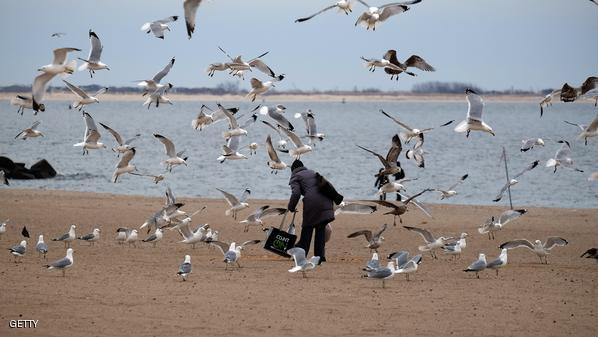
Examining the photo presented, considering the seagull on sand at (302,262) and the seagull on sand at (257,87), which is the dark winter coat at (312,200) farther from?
the seagull on sand at (257,87)

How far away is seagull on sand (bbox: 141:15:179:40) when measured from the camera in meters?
15.2

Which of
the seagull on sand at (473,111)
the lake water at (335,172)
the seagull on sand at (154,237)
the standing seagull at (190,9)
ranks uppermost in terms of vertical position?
the standing seagull at (190,9)

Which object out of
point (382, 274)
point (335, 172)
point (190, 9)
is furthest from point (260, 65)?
point (335, 172)

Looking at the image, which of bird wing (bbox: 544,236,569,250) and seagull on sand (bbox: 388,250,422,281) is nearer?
seagull on sand (bbox: 388,250,422,281)

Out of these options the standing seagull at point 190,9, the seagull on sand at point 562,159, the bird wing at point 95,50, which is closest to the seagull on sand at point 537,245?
the seagull on sand at point 562,159

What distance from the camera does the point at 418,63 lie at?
15.1 metres

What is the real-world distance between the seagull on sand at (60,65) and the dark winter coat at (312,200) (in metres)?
3.57

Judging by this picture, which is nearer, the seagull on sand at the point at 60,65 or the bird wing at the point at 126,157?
the seagull on sand at the point at 60,65

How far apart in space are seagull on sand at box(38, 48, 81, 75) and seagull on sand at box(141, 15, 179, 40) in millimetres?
1396

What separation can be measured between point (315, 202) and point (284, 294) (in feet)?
8.01

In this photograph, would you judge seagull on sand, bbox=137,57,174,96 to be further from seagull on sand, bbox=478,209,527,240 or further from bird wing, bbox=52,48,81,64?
seagull on sand, bbox=478,209,527,240

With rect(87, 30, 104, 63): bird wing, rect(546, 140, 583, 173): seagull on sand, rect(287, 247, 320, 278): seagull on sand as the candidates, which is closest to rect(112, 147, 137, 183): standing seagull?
rect(87, 30, 104, 63): bird wing

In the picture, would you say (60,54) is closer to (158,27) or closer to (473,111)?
(158,27)

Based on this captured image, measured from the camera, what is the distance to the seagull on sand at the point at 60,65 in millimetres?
13951
